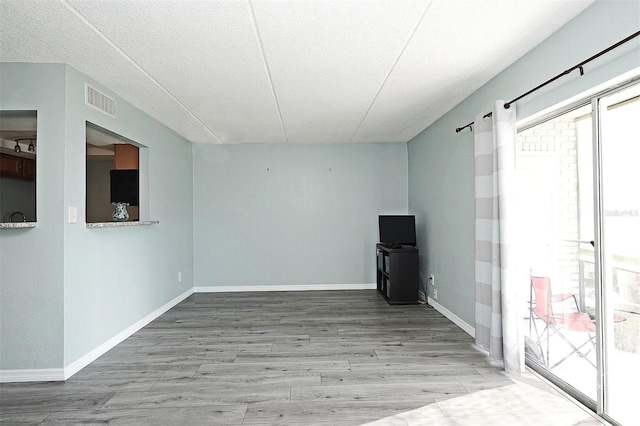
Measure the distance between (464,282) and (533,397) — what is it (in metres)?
1.58

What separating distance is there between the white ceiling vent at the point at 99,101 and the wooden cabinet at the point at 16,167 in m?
2.24

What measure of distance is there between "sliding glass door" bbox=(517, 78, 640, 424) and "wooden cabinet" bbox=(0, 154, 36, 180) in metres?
5.96

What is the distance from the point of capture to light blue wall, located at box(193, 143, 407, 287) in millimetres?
6074

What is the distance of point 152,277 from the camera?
→ 4.48m

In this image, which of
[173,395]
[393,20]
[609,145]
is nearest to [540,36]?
[609,145]

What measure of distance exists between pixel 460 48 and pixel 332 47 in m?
0.95

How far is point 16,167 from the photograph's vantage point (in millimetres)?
4766

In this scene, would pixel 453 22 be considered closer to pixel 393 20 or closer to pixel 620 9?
pixel 393 20

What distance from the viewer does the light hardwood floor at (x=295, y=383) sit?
2.30m

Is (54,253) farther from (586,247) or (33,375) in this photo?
(586,247)

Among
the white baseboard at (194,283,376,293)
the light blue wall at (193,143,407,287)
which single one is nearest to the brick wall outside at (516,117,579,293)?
the light blue wall at (193,143,407,287)

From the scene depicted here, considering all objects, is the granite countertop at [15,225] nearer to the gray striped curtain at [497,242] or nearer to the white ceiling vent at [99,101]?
the white ceiling vent at [99,101]

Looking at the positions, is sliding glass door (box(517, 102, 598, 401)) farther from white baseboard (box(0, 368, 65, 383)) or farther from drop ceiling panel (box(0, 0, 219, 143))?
white baseboard (box(0, 368, 65, 383))

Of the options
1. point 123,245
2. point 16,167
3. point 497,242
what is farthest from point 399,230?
point 16,167
